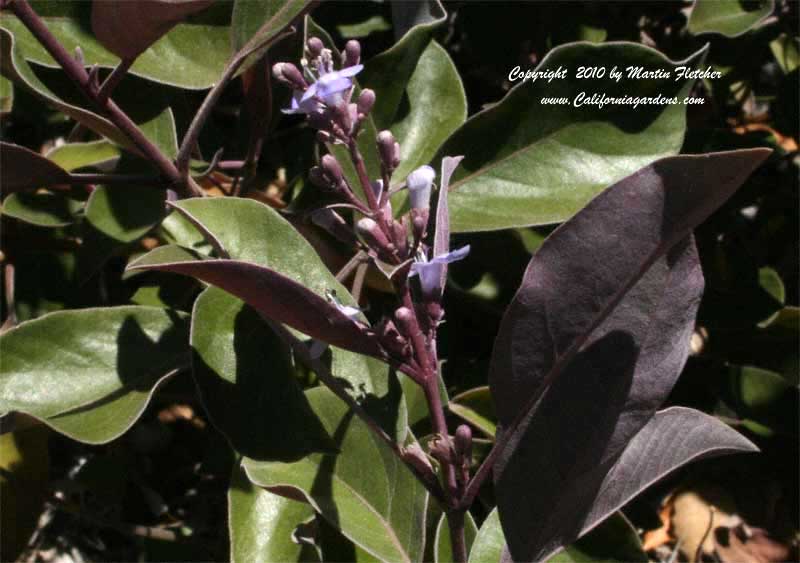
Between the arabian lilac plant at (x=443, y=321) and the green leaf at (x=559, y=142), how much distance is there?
0.35 metres

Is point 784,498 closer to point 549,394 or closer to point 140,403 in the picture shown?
point 549,394

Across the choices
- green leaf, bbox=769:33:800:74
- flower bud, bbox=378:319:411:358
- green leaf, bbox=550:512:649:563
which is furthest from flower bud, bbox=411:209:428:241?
green leaf, bbox=769:33:800:74

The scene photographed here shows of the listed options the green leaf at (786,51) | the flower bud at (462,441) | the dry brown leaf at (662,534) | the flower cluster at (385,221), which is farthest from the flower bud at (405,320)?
the green leaf at (786,51)

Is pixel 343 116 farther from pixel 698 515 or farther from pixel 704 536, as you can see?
pixel 698 515

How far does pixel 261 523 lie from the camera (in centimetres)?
141

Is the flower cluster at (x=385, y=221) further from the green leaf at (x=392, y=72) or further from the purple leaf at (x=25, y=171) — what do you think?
the purple leaf at (x=25, y=171)

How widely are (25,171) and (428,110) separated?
68cm

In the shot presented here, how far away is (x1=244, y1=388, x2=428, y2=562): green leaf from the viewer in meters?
1.25

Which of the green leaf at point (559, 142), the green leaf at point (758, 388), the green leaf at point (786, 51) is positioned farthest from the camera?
→ the green leaf at point (786, 51)

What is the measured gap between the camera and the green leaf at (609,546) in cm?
138

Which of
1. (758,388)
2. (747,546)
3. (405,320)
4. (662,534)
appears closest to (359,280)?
(405,320)

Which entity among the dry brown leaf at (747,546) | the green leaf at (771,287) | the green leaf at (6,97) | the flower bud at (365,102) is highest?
the flower bud at (365,102)

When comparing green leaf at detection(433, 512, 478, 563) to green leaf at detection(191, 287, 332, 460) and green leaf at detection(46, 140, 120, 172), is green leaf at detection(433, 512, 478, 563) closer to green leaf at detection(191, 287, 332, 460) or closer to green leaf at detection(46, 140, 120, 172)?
green leaf at detection(191, 287, 332, 460)

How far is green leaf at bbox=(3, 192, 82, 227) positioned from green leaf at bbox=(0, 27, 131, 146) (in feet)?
1.39
